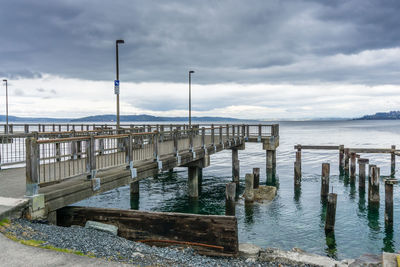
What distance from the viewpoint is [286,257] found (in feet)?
27.8

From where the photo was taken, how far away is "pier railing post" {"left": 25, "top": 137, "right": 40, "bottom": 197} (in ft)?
25.2

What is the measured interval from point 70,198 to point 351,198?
18.4 m

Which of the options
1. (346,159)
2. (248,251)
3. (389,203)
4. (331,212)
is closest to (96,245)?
(248,251)

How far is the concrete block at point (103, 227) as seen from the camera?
8.84 metres

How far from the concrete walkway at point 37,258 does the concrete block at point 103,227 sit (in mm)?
2964

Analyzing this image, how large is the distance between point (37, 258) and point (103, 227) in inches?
136

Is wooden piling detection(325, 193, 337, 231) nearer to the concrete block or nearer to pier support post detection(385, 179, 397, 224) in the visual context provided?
pier support post detection(385, 179, 397, 224)

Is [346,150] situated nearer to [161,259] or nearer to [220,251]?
[220,251]

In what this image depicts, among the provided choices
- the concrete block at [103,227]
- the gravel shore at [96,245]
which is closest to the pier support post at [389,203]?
the gravel shore at [96,245]

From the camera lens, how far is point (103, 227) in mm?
8977

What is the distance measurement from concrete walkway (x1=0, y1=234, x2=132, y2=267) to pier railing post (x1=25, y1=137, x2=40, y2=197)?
1.91 meters

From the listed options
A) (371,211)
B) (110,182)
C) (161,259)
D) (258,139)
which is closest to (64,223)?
(110,182)

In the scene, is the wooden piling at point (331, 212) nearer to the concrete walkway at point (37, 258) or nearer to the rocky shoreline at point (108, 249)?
the rocky shoreline at point (108, 249)

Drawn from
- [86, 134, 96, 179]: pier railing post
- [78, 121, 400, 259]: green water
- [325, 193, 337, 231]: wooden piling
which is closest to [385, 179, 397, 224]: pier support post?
[78, 121, 400, 259]: green water
